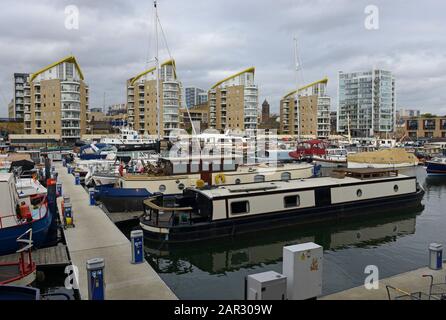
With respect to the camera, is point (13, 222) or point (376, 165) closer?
point (13, 222)

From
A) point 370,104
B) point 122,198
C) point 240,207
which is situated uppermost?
point 370,104

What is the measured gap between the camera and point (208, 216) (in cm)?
1939

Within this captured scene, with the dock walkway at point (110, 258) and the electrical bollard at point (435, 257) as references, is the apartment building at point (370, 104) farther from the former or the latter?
the electrical bollard at point (435, 257)

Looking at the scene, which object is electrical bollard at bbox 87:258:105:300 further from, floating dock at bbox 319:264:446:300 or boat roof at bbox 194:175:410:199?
boat roof at bbox 194:175:410:199

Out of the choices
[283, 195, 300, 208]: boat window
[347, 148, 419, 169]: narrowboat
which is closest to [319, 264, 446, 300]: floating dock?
[283, 195, 300, 208]: boat window

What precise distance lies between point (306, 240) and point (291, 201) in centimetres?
257

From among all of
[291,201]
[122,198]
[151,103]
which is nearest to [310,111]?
[151,103]

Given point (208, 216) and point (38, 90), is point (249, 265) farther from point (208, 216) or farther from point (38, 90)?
point (38, 90)

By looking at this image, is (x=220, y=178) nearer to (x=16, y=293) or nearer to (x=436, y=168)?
(x=16, y=293)

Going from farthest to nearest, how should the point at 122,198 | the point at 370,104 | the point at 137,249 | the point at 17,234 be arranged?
the point at 370,104 < the point at 122,198 < the point at 17,234 < the point at 137,249

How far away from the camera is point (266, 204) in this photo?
2106 cm

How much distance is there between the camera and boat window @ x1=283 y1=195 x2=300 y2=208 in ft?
71.9

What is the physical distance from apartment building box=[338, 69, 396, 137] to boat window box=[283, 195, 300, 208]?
6497 inches

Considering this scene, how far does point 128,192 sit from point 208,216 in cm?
751
